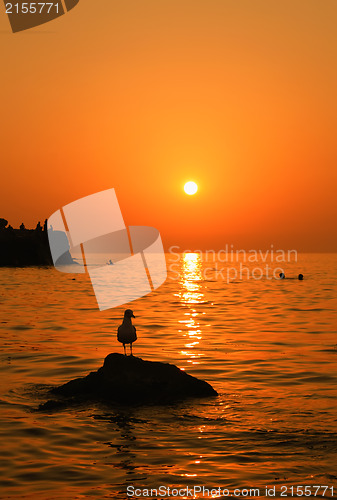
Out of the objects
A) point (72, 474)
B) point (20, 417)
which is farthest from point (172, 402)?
point (72, 474)

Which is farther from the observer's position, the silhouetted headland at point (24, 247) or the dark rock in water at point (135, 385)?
the silhouetted headland at point (24, 247)

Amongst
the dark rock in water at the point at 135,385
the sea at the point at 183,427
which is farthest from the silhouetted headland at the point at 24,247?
the dark rock in water at the point at 135,385

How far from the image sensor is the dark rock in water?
13.1 meters

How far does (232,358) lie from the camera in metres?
18.9

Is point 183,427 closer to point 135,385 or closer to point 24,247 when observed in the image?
point 135,385

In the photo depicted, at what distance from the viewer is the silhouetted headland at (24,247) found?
139 meters

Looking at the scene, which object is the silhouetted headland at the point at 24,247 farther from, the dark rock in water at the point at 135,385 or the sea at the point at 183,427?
the dark rock in water at the point at 135,385

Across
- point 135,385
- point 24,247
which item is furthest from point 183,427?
point 24,247

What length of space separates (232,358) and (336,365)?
137 inches

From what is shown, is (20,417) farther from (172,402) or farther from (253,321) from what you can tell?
(253,321)

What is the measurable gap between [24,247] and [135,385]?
134831 millimetres

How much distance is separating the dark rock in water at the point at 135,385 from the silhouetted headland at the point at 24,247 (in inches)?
5070

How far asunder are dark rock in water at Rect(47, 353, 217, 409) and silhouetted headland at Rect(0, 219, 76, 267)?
423 ft

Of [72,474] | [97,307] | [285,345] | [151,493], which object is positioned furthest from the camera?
[97,307]
